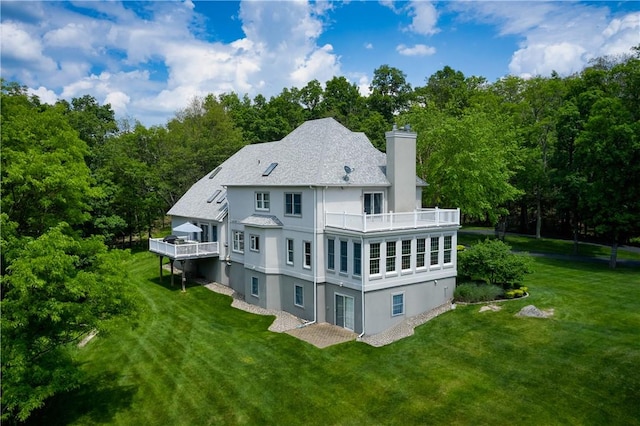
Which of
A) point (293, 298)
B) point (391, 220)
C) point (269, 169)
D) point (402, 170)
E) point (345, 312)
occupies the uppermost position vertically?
point (269, 169)

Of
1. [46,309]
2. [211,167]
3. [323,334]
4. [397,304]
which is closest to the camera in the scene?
[46,309]

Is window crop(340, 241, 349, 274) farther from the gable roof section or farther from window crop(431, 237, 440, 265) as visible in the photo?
window crop(431, 237, 440, 265)

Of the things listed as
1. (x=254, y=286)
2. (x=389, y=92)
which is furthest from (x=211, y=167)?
(x=389, y=92)

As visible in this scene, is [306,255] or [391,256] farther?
[306,255]

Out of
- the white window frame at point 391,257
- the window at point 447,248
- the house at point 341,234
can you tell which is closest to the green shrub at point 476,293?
the house at point 341,234

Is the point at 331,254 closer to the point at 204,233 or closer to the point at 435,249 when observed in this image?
the point at 435,249

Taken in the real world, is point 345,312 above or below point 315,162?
below

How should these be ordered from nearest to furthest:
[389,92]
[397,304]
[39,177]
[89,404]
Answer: [39,177], [89,404], [397,304], [389,92]

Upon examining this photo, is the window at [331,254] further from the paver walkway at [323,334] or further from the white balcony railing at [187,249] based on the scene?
the white balcony railing at [187,249]
